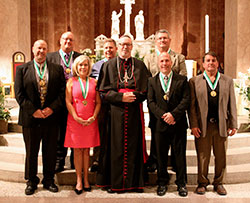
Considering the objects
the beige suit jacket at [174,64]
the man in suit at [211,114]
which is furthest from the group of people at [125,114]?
the beige suit jacket at [174,64]

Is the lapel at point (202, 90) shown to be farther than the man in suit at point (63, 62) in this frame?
No

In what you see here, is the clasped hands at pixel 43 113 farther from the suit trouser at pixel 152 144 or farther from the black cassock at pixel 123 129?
the suit trouser at pixel 152 144

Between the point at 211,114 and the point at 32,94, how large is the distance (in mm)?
2312

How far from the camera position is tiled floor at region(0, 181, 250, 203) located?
406cm

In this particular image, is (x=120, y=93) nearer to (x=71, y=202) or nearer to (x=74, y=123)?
(x=74, y=123)

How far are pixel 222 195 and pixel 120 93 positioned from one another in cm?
187

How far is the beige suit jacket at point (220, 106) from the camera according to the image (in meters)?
4.12

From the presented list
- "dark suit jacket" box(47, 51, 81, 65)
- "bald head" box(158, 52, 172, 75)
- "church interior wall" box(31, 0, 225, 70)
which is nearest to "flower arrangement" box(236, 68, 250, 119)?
"bald head" box(158, 52, 172, 75)

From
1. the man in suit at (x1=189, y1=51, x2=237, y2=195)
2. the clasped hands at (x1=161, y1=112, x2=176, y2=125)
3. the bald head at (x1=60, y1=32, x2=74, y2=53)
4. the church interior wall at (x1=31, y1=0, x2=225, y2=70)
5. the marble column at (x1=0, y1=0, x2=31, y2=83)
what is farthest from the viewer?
the church interior wall at (x1=31, y1=0, x2=225, y2=70)

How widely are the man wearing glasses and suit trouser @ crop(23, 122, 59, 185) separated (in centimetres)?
66

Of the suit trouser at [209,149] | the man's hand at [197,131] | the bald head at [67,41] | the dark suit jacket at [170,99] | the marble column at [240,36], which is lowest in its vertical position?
the suit trouser at [209,149]

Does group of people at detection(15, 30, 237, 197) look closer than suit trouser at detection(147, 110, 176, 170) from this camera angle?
Yes

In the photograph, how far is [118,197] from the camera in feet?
13.6

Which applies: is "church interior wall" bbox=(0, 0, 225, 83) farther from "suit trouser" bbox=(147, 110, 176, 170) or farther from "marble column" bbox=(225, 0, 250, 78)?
"suit trouser" bbox=(147, 110, 176, 170)
